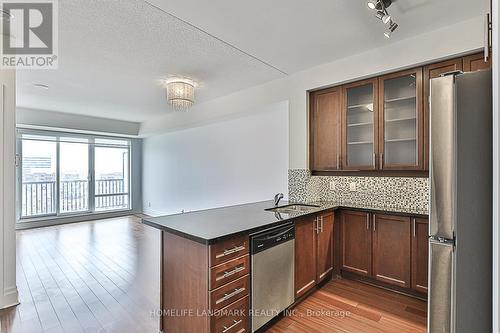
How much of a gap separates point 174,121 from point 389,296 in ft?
17.1

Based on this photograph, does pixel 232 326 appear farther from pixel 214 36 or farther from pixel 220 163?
pixel 220 163

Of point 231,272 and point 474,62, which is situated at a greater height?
point 474,62

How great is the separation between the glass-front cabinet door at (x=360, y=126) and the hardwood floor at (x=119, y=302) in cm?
148

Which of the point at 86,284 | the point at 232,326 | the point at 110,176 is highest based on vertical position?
the point at 110,176

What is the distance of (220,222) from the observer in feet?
7.07

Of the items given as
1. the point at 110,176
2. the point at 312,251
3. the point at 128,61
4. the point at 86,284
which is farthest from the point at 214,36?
the point at 110,176

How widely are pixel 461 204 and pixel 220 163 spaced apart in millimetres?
4511

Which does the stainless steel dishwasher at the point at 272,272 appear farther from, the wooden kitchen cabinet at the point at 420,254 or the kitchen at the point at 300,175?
the wooden kitchen cabinet at the point at 420,254

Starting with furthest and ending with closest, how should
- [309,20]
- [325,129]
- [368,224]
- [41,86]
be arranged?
[41,86]
[325,129]
[368,224]
[309,20]

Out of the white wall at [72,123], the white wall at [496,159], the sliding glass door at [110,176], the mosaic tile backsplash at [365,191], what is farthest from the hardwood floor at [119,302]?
the sliding glass door at [110,176]

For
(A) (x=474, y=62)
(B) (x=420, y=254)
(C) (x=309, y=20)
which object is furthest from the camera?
(B) (x=420, y=254)

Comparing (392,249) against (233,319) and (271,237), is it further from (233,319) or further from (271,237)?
(233,319)

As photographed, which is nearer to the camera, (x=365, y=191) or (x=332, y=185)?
(x=365, y=191)

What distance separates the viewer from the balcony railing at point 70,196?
6.23m
